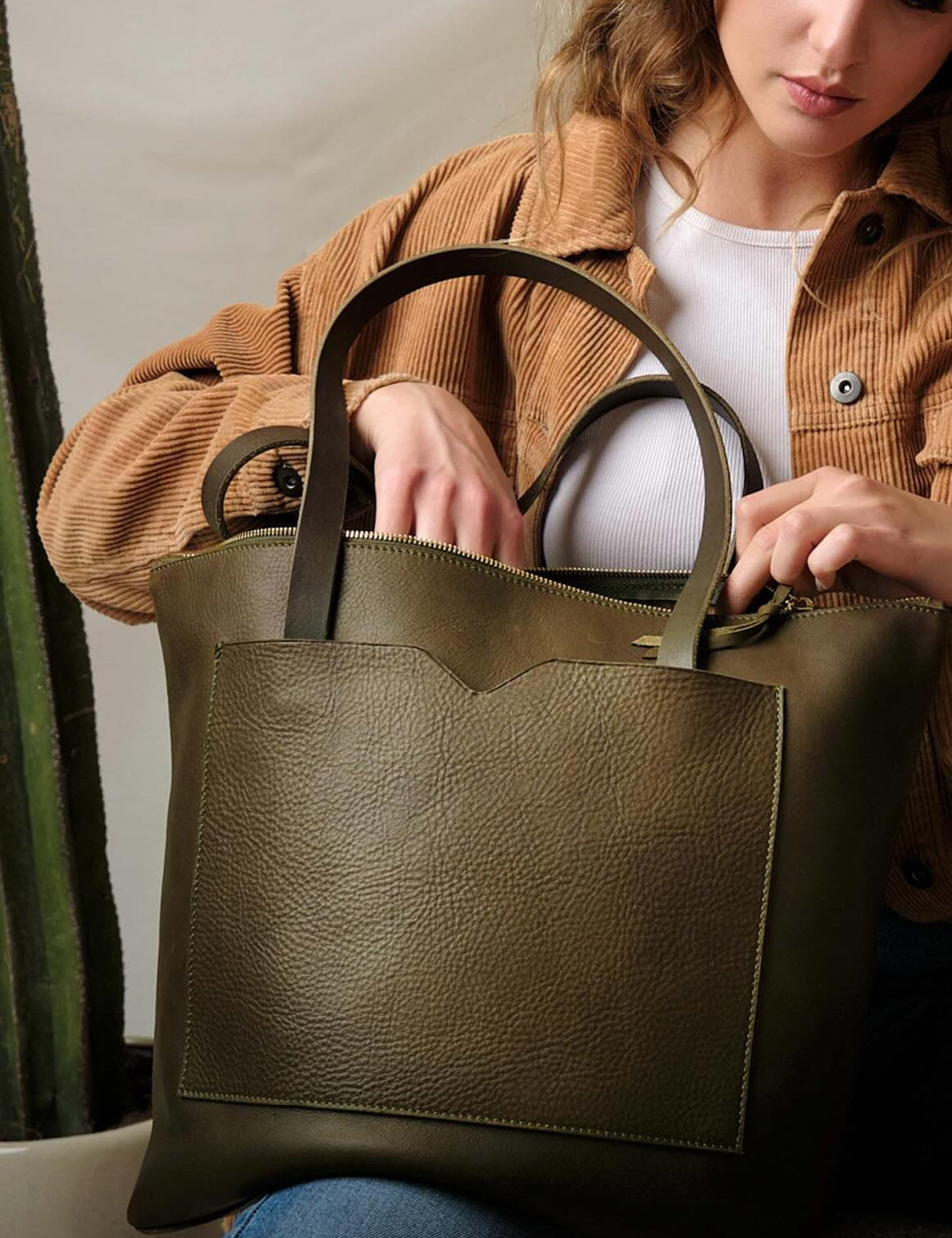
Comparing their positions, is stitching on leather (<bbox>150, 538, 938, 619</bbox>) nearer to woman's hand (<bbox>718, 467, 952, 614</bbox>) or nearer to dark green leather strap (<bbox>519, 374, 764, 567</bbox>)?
woman's hand (<bbox>718, 467, 952, 614</bbox>)

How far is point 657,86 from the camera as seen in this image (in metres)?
0.98

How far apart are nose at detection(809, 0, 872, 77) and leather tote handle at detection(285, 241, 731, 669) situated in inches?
8.8

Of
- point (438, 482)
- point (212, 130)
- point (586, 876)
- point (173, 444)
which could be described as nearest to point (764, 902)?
point (586, 876)

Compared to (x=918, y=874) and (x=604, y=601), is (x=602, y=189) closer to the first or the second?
(x=604, y=601)

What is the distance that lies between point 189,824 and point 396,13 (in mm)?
1055

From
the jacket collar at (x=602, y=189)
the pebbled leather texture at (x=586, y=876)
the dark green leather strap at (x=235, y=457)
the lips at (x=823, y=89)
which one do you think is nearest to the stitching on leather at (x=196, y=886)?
the pebbled leather texture at (x=586, y=876)

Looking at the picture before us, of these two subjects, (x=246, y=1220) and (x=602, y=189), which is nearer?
(x=246, y=1220)

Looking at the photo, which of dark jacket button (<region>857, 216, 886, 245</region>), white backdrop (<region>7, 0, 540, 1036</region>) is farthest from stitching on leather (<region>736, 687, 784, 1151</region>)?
white backdrop (<region>7, 0, 540, 1036</region>)

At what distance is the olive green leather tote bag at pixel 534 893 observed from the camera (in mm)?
630

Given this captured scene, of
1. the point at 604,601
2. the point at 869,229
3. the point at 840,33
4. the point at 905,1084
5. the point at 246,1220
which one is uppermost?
the point at 840,33

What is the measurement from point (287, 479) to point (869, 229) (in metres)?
0.46

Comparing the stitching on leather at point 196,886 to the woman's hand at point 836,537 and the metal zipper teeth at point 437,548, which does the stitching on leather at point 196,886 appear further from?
the woman's hand at point 836,537

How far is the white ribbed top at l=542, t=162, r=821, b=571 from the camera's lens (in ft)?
2.90

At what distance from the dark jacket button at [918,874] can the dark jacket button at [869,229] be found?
440 millimetres
